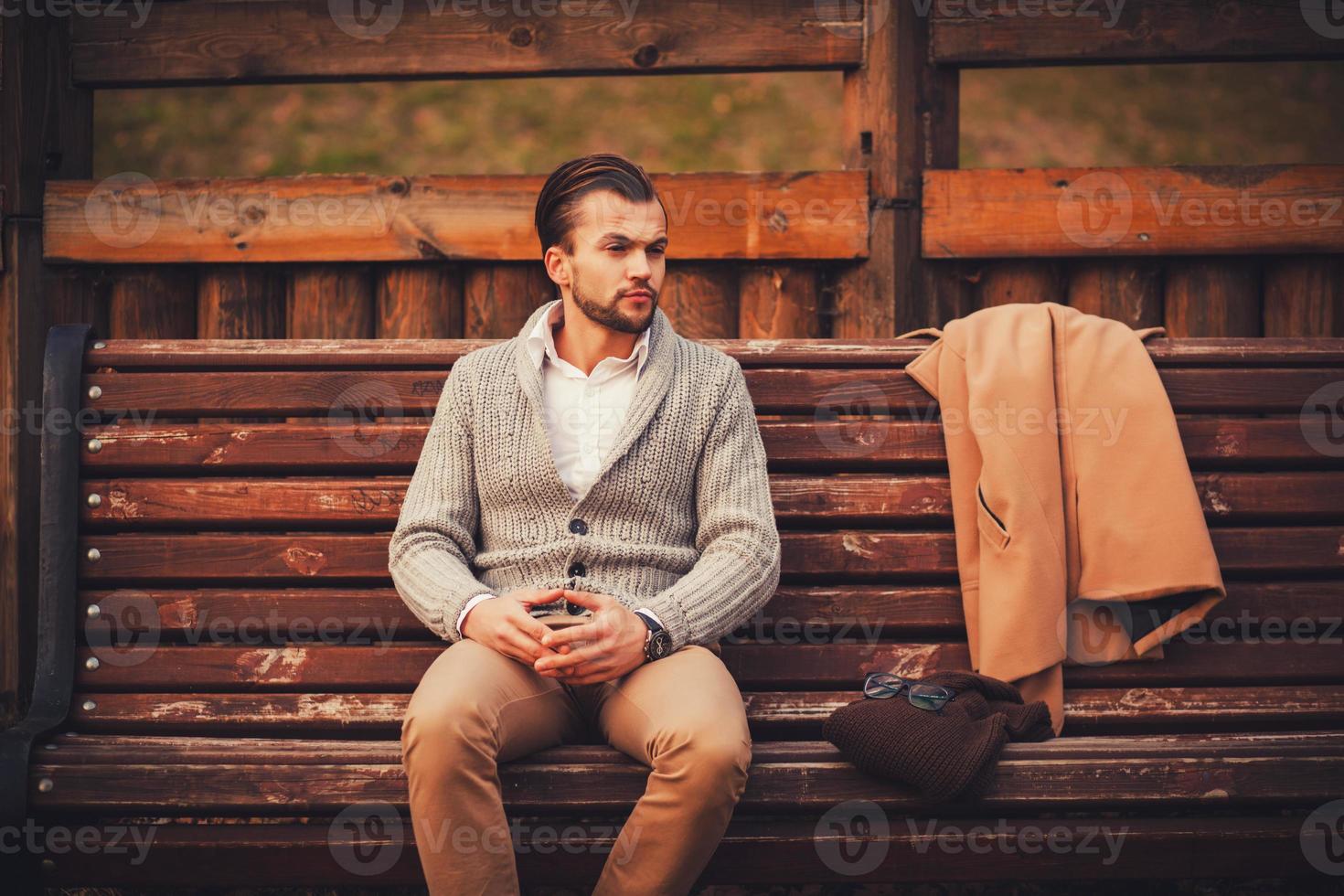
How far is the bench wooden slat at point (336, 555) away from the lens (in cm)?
312

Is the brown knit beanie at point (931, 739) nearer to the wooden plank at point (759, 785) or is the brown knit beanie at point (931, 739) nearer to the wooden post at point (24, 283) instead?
the wooden plank at point (759, 785)

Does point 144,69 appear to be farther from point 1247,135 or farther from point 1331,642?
point 1247,135

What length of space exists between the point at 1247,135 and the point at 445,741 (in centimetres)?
1256

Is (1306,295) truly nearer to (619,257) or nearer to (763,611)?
(763,611)

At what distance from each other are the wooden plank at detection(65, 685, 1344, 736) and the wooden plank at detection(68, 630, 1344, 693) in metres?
0.03

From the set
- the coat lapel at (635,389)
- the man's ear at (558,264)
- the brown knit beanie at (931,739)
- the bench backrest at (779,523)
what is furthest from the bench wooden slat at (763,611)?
the man's ear at (558,264)

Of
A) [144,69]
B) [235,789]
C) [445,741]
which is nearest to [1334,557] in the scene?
[445,741]

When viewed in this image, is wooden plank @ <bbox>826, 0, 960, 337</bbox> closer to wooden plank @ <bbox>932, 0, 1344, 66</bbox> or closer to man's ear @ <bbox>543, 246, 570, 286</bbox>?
wooden plank @ <bbox>932, 0, 1344, 66</bbox>

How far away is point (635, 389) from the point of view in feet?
9.39

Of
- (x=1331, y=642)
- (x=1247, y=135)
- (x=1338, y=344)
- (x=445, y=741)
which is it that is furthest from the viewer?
(x=1247, y=135)

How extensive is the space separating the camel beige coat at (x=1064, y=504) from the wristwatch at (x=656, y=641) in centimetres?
90

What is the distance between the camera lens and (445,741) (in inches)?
91.7

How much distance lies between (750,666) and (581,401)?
83cm

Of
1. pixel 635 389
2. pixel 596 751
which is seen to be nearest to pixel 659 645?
pixel 596 751
